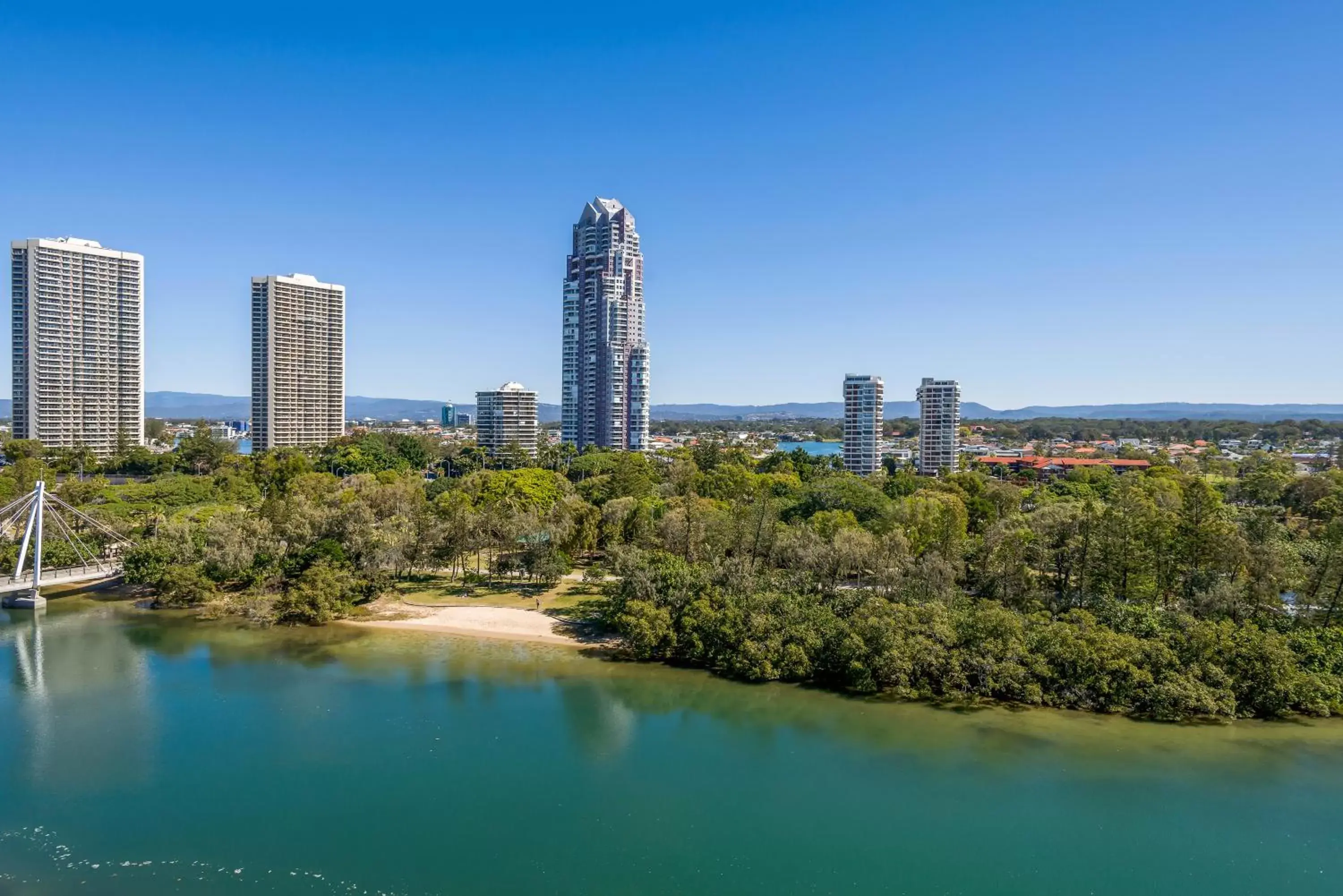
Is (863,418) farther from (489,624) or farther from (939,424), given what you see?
(489,624)

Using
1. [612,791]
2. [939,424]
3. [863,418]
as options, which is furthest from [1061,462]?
[612,791]

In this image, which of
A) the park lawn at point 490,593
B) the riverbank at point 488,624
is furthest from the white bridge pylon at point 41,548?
the park lawn at point 490,593

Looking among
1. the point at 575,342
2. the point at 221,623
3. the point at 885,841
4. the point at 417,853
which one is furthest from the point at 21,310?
the point at 885,841

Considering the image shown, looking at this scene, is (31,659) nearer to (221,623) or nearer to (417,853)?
(221,623)

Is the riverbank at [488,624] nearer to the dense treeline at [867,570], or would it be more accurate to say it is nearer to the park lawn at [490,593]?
the park lawn at [490,593]

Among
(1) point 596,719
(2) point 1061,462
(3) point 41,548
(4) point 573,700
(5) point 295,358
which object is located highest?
(5) point 295,358
